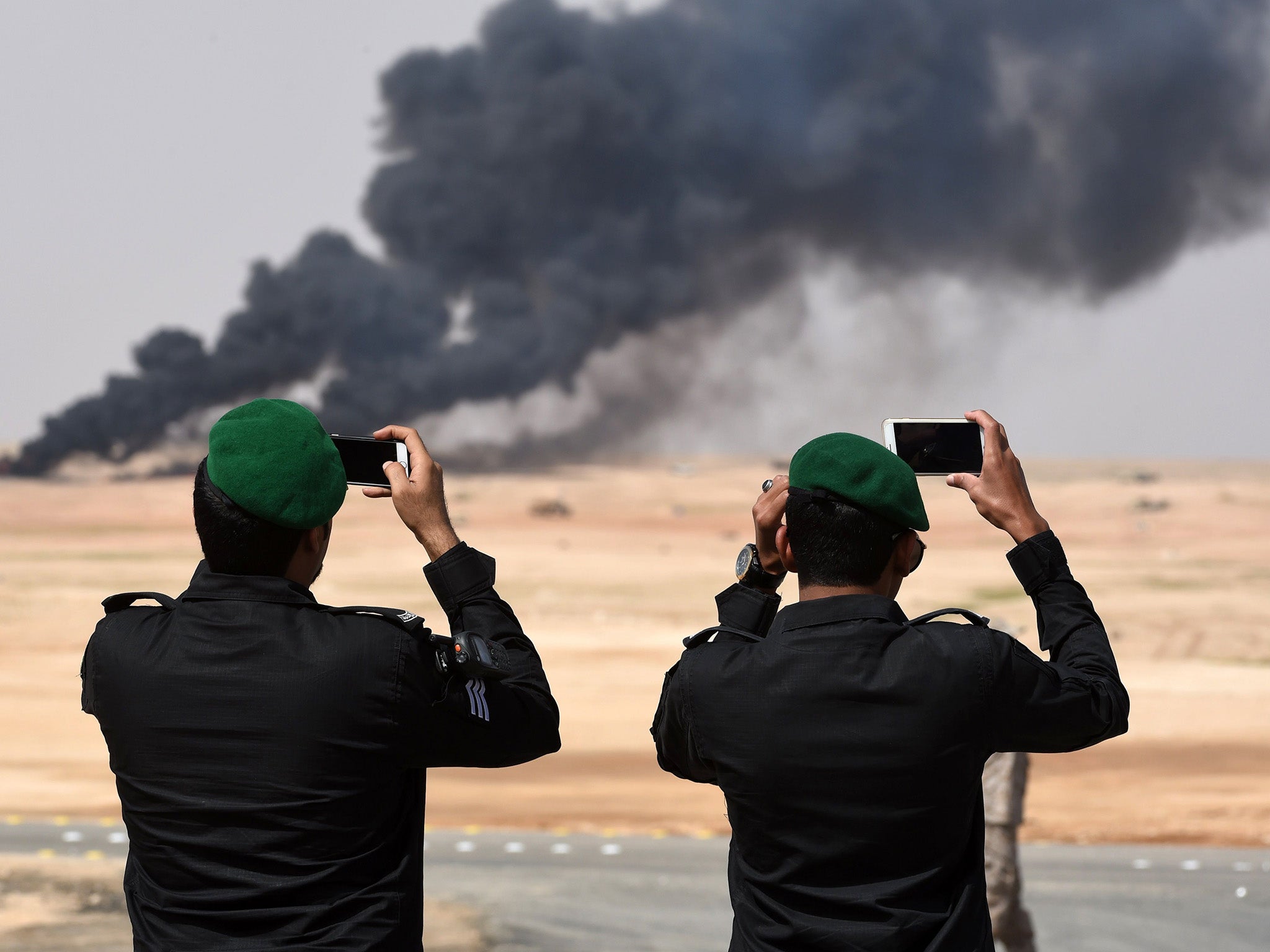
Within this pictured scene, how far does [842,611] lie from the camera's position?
2.04 m

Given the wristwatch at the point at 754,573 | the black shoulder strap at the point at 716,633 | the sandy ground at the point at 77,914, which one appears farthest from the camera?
the sandy ground at the point at 77,914

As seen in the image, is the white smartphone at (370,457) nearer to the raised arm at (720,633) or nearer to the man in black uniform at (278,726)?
the man in black uniform at (278,726)

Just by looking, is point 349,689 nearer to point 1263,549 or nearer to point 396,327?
point 1263,549

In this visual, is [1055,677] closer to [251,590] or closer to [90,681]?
[251,590]

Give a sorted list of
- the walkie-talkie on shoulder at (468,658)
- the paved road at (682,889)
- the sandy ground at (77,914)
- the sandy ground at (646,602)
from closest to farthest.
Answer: the walkie-talkie on shoulder at (468,658) → the sandy ground at (77,914) → the paved road at (682,889) → the sandy ground at (646,602)

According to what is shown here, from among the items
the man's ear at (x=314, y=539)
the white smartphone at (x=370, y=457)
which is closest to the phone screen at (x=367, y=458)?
the white smartphone at (x=370, y=457)

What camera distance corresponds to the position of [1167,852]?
807 centimetres

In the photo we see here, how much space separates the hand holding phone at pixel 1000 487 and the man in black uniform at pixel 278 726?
2.55 ft

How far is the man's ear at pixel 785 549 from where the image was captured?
7.04 ft

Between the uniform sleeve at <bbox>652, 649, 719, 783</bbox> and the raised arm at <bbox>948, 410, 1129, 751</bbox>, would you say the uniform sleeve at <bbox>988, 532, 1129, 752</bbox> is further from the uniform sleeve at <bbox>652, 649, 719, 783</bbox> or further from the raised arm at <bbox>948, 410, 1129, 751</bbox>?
the uniform sleeve at <bbox>652, 649, 719, 783</bbox>

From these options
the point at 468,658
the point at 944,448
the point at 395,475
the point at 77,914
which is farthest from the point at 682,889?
the point at 468,658

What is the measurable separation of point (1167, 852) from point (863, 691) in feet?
22.6

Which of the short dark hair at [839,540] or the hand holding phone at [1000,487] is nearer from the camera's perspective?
the short dark hair at [839,540]

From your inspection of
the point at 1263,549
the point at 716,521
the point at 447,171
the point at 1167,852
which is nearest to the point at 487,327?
the point at 447,171
